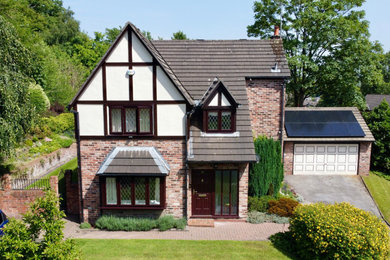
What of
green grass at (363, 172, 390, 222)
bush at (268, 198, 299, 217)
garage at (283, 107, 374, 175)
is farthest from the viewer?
garage at (283, 107, 374, 175)

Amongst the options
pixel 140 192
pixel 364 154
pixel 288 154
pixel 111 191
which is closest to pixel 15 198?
pixel 111 191

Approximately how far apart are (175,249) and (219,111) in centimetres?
678

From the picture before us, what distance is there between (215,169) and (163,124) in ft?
11.4

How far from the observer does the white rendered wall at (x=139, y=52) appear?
45.2 feet

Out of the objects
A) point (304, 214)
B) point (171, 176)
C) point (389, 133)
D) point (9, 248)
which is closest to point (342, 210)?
point (304, 214)

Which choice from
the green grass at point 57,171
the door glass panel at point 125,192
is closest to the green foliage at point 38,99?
the green grass at point 57,171

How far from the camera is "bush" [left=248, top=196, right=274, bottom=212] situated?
52.1 feet

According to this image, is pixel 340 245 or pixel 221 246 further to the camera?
pixel 221 246

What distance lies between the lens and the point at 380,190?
65.1ft

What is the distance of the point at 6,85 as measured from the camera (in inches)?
575

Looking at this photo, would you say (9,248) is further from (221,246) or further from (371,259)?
(371,259)

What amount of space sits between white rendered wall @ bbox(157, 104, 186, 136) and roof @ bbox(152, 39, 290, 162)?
114 centimetres

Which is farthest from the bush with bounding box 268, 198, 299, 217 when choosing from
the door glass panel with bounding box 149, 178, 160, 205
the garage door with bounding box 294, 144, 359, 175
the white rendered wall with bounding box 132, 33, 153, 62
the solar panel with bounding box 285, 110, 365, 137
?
the white rendered wall with bounding box 132, 33, 153, 62

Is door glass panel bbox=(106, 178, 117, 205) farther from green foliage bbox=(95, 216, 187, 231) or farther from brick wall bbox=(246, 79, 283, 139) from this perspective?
brick wall bbox=(246, 79, 283, 139)
